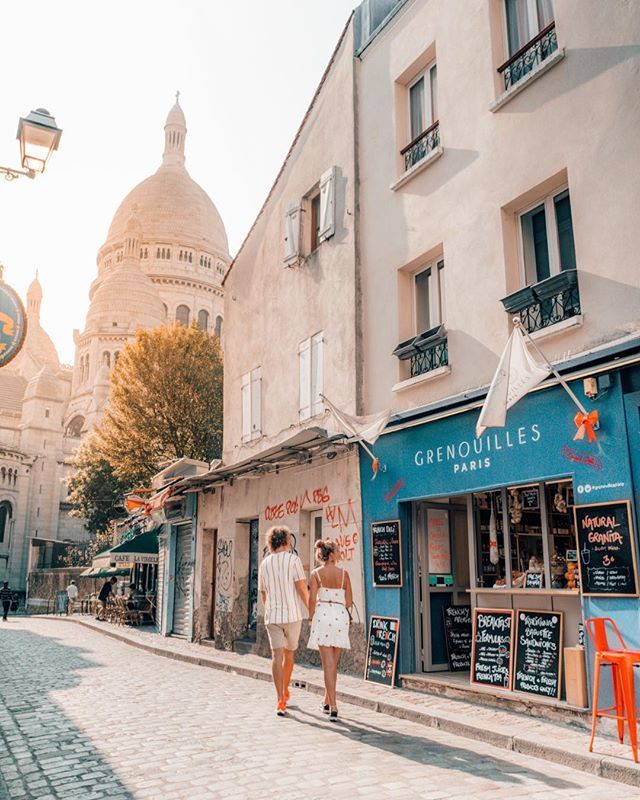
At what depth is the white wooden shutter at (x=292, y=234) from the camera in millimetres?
13688

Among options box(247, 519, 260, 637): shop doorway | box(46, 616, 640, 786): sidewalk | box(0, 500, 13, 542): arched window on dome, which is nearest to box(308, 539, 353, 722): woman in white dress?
box(46, 616, 640, 786): sidewalk

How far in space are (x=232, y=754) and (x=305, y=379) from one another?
804 centimetres

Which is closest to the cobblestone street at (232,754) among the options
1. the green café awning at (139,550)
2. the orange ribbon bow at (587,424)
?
the orange ribbon bow at (587,424)

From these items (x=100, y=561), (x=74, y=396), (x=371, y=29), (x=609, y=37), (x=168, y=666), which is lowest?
(x=168, y=666)

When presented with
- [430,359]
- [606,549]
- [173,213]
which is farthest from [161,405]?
[173,213]

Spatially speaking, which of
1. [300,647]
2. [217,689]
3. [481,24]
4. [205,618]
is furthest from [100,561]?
[481,24]

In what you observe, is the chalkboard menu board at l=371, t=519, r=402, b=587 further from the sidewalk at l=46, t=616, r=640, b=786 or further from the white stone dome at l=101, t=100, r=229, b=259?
the white stone dome at l=101, t=100, r=229, b=259

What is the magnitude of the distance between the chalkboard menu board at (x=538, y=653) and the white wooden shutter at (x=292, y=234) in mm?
8147

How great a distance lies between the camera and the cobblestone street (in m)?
4.89

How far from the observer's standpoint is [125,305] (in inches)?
3155

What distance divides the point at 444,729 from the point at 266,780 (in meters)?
2.66

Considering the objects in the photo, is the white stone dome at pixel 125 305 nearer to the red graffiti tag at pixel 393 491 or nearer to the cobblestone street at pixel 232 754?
the red graffiti tag at pixel 393 491

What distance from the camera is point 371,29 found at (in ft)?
40.2

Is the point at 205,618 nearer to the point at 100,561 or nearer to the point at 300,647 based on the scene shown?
the point at 300,647
